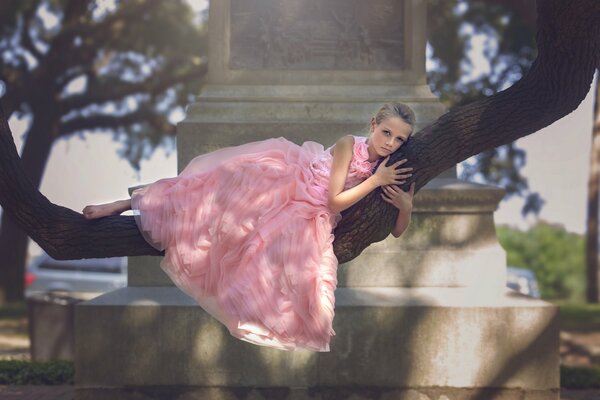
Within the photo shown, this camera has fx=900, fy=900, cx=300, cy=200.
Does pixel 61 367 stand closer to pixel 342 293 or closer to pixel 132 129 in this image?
pixel 342 293

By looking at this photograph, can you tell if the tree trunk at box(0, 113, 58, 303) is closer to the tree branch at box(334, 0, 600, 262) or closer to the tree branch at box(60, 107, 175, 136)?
the tree branch at box(60, 107, 175, 136)

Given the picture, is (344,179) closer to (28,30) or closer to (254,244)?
(254,244)

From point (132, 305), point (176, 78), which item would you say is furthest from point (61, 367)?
point (176, 78)

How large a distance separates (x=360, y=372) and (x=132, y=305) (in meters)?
1.64

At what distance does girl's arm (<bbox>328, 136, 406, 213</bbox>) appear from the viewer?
425cm

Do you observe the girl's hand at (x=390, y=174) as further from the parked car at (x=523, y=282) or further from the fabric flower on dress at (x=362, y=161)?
the parked car at (x=523, y=282)

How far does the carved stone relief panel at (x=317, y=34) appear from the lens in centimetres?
777

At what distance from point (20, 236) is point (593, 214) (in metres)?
12.0

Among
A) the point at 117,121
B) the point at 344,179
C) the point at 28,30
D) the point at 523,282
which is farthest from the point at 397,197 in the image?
the point at 28,30

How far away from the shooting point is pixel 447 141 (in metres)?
4.56

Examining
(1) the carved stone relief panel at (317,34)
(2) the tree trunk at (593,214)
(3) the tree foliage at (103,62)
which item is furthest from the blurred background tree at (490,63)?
(1) the carved stone relief panel at (317,34)

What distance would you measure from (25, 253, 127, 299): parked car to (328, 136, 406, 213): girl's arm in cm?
1431

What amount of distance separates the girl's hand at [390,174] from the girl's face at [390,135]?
0.06m

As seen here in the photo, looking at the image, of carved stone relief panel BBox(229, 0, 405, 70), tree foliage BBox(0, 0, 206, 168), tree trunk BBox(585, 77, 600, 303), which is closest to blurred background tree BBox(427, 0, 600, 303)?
tree trunk BBox(585, 77, 600, 303)
